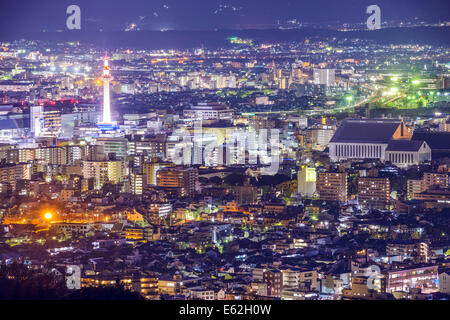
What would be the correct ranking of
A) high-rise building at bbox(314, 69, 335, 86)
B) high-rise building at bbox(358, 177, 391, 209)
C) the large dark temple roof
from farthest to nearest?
1. high-rise building at bbox(314, 69, 335, 86)
2. the large dark temple roof
3. high-rise building at bbox(358, 177, 391, 209)

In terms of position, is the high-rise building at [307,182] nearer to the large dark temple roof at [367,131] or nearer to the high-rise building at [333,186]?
the high-rise building at [333,186]

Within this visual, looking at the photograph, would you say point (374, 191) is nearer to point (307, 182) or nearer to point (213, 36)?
point (307, 182)

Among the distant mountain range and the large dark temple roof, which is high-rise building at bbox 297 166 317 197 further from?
the distant mountain range

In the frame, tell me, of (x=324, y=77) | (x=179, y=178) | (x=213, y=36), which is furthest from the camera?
(x=213, y=36)

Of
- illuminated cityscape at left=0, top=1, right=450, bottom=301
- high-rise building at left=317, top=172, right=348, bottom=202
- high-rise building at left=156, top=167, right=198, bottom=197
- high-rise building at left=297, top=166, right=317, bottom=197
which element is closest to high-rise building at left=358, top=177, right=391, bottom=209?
illuminated cityscape at left=0, top=1, right=450, bottom=301

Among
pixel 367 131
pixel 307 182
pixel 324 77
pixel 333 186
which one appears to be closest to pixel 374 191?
pixel 333 186

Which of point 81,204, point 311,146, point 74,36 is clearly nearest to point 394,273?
point 81,204

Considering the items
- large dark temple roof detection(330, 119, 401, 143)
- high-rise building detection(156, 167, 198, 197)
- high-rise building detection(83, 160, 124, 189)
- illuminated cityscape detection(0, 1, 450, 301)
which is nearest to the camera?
illuminated cityscape detection(0, 1, 450, 301)

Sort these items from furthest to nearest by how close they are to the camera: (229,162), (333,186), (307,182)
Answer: (229,162) < (307,182) < (333,186)

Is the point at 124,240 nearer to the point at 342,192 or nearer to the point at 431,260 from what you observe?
the point at 431,260
